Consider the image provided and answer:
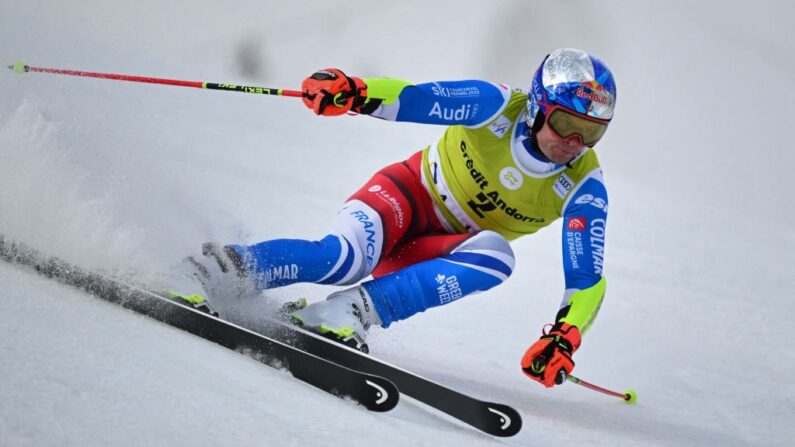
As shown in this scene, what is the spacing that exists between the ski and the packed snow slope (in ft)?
0.21

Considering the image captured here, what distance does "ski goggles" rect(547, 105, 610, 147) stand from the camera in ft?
9.66

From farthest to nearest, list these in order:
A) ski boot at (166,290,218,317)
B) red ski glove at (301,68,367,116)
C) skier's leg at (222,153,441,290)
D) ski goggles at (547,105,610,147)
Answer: ski goggles at (547,105,610,147) < skier's leg at (222,153,441,290) < red ski glove at (301,68,367,116) < ski boot at (166,290,218,317)

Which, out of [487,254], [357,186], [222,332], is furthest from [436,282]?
[357,186]

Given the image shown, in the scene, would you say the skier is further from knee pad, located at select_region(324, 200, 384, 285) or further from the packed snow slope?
the packed snow slope

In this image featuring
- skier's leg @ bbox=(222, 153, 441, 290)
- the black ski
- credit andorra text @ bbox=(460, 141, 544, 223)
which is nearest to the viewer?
the black ski

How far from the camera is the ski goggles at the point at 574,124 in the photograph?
294cm

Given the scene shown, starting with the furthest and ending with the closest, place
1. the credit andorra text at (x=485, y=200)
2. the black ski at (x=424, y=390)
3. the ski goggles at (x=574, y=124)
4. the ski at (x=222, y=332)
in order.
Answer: the credit andorra text at (x=485, y=200), the ski goggles at (x=574, y=124), the black ski at (x=424, y=390), the ski at (x=222, y=332)

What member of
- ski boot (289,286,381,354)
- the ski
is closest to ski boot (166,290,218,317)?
the ski

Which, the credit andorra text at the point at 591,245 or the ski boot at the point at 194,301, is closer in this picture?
the ski boot at the point at 194,301

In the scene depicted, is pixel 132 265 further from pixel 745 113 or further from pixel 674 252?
pixel 745 113

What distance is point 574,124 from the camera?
2.96 metres

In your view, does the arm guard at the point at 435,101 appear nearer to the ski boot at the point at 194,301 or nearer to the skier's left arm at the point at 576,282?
the skier's left arm at the point at 576,282

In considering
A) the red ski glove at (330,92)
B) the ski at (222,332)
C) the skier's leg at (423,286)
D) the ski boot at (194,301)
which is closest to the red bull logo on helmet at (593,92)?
the skier's leg at (423,286)

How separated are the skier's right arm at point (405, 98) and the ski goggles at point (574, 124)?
273 mm
